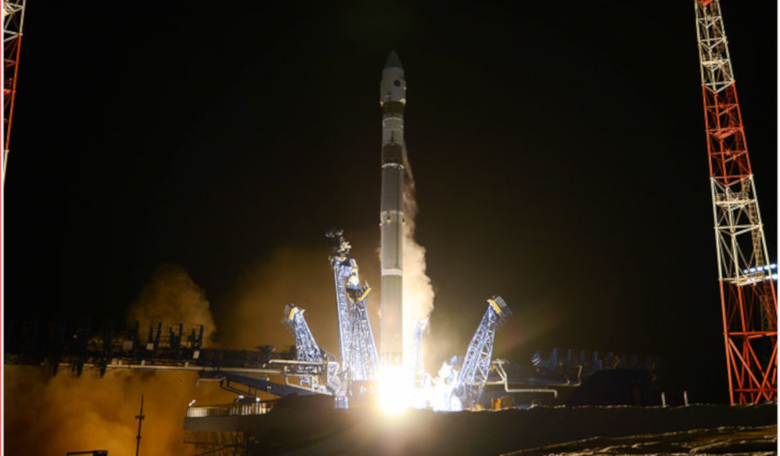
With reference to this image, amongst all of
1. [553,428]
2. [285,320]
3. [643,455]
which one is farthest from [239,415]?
[643,455]

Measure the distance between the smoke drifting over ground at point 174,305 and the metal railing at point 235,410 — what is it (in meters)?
22.1

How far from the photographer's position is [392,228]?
120 feet

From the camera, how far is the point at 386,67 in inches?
1577

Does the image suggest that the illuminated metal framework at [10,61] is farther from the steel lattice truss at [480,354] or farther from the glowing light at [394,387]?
the steel lattice truss at [480,354]

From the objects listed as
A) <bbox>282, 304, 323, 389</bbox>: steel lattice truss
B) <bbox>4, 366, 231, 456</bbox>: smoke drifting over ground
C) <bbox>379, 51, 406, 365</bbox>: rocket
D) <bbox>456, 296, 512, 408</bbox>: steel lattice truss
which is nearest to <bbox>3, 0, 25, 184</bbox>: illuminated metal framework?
<bbox>282, 304, 323, 389</bbox>: steel lattice truss

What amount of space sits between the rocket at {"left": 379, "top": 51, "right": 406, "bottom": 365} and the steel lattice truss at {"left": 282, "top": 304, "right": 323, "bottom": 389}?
16.7 feet

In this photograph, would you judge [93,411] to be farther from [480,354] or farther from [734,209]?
[734,209]

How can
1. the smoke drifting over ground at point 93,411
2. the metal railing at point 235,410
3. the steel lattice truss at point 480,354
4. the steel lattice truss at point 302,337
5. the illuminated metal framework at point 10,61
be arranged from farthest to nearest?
the smoke drifting over ground at point 93,411 → the steel lattice truss at point 302,337 → the steel lattice truss at point 480,354 → the metal railing at point 235,410 → the illuminated metal framework at point 10,61

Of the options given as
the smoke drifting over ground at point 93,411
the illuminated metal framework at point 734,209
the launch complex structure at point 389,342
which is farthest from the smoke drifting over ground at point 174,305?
the illuminated metal framework at point 734,209

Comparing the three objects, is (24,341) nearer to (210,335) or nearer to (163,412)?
(163,412)

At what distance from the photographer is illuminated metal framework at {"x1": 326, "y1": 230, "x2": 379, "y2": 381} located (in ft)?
115

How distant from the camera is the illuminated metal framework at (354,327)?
1384 inches

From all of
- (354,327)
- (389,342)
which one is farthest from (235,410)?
(389,342)

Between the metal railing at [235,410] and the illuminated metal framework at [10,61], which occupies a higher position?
the illuminated metal framework at [10,61]
